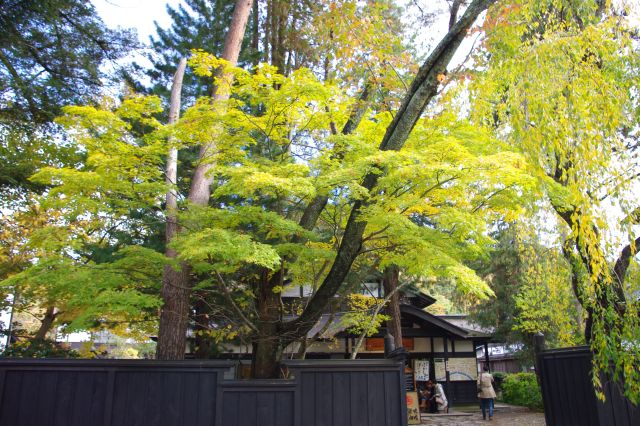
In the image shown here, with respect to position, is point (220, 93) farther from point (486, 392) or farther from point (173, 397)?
point (486, 392)

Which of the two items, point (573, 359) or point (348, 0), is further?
point (348, 0)

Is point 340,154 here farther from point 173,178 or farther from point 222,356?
point 222,356

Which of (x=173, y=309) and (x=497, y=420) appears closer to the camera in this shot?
(x=173, y=309)

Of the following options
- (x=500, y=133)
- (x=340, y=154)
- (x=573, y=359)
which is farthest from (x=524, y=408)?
(x=340, y=154)

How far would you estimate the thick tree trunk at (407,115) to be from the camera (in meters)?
5.71

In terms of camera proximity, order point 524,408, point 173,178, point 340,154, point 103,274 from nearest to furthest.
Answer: point 103,274 < point 340,154 < point 173,178 < point 524,408

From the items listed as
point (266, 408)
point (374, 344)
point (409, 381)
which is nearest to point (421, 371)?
point (409, 381)

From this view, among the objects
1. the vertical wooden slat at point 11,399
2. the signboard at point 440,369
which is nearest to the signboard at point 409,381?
the signboard at point 440,369

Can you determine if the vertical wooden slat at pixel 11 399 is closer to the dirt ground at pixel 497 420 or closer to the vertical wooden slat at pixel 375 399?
the vertical wooden slat at pixel 375 399

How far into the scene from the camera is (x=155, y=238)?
9.70m

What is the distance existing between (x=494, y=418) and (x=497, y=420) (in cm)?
48

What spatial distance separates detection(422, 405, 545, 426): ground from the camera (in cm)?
1139

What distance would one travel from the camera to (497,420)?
11969 mm

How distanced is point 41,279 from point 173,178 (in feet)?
8.58
